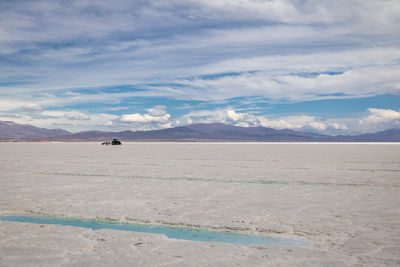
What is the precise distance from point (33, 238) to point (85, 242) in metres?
0.95

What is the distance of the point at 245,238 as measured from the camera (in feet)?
18.9

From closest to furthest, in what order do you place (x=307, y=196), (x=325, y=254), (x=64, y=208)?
(x=325, y=254), (x=64, y=208), (x=307, y=196)

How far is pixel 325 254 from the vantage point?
4.90 m

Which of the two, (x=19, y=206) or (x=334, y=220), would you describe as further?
(x=19, y=206)

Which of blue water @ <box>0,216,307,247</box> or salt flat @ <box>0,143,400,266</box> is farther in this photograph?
blue water @ <box>0,216,307,247</box>

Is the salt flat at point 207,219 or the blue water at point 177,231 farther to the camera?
the blue water at point 177,231

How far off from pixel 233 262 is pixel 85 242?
2.39m

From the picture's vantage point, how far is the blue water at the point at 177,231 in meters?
5.53

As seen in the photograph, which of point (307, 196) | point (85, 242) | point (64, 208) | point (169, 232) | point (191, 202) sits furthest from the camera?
point (307, 196)

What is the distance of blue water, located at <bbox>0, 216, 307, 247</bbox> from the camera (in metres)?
5.53

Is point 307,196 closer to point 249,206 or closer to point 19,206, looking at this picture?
point 249,206

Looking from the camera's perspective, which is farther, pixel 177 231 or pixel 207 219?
pixel 207 219

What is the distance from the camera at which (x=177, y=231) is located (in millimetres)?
6211

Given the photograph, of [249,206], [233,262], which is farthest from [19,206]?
[233,262]
